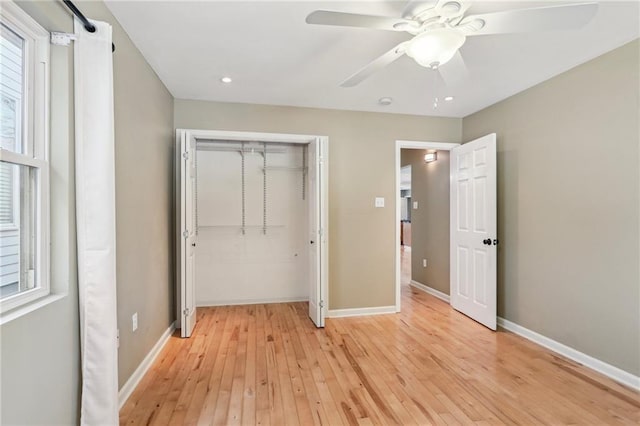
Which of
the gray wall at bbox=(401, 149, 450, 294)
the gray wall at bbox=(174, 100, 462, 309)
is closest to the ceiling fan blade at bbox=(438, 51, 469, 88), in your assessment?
the gray wall at bbox=(174, 100, 462, 309)

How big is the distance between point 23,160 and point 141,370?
1730 mm

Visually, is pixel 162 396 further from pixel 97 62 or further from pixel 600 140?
pixel 600 140

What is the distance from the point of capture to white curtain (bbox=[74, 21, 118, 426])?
4.88 feet

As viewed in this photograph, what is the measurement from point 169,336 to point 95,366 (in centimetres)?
159

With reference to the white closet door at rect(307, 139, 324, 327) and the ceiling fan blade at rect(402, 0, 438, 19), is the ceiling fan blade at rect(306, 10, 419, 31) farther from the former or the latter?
the white closet door at rect(307, 139, 324, 327)

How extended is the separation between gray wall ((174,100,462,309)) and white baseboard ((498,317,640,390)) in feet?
4.31

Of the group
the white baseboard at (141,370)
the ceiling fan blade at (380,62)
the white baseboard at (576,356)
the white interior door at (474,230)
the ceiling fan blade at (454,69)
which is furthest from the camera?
the white interior door at (474,230)

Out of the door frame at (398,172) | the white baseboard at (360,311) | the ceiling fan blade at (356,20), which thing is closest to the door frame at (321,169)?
the white baseboard at (360,311)

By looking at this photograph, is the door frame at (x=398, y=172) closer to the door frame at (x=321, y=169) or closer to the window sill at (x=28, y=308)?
the door frame at (x=321, y=169)

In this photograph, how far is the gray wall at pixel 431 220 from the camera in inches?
167

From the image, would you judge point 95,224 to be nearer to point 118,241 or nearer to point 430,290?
point 118,241

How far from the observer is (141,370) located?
2246 mm

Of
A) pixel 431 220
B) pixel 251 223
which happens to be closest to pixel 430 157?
pixel 431 220

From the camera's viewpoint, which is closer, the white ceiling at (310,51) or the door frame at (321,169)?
the white ceiling at (310,51)
